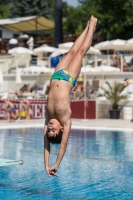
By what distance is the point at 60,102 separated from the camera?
646 cm

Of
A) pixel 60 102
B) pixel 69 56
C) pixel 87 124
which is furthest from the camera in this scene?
pixel 87 124

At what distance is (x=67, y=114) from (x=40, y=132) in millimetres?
9546

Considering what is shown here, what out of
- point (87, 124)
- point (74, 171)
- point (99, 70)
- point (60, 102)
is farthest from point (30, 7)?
point (60, 102)

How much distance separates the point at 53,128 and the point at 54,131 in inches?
1.6

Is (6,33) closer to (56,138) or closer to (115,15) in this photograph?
(115,15)

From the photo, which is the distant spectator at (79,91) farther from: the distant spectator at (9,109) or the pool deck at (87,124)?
the distant spectator at (9,109)

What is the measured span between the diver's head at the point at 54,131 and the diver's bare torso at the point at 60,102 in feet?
0.33

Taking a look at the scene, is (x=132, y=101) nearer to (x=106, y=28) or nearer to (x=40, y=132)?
(x=40, y=132)

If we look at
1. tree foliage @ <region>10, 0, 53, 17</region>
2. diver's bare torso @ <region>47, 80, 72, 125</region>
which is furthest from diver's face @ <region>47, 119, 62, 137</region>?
tree foliage @ <region>10, 0, 53, 17</region>

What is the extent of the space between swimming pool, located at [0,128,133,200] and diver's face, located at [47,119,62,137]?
1.34 meters

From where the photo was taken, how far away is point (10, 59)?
1138 inches

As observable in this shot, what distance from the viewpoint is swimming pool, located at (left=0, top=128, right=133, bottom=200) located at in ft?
24.6

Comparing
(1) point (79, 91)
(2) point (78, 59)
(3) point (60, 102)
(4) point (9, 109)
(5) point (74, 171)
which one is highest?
(2) point (78, 59)

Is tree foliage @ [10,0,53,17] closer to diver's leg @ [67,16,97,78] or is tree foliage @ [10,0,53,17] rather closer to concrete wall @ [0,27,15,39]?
concrete wall @ [0,27,15,39]
